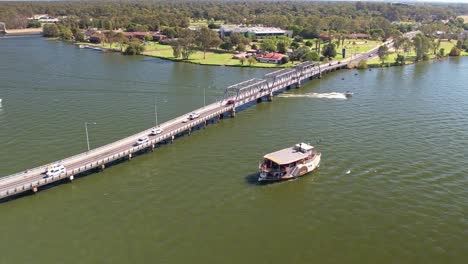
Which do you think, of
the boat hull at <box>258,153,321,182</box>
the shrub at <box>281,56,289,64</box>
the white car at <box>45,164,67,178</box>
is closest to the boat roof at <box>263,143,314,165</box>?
the boat hull at <box>258,153,321,182</box>

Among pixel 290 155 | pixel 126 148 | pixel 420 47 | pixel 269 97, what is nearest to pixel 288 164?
pixel 290 155

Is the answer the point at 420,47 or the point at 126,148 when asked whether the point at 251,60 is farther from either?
the point at 126,148

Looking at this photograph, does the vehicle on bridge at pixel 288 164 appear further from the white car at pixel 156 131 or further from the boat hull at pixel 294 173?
the white car at pixel 156 131

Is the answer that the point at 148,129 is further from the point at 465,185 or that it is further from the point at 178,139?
the point at 465,185

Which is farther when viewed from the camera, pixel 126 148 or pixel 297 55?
pixel 297 55

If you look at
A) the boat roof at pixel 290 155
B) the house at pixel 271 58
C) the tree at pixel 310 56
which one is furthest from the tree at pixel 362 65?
the boat roof at pixel 290 155

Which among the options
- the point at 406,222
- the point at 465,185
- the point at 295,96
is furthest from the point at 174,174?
the point at 295,96

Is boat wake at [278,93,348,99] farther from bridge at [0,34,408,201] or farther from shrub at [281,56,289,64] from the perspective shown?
shrub at [281,56,289,64]
